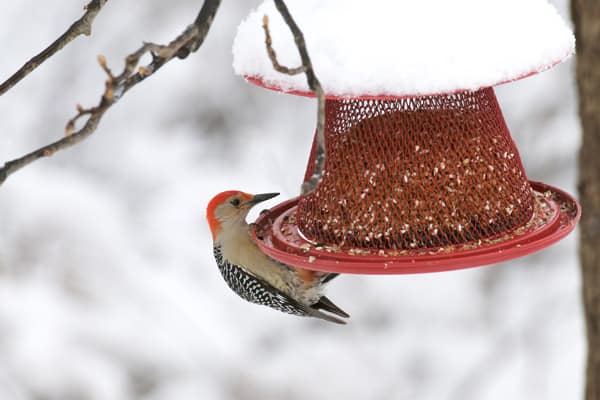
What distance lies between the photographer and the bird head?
427 centimetres

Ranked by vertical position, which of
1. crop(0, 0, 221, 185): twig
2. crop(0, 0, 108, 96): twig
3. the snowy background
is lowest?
the snowy background

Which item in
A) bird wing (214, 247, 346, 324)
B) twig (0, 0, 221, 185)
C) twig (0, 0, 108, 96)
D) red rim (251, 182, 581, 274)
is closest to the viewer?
twig (0, 0, 221, 185)

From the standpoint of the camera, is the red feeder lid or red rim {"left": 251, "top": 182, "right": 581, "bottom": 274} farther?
the red feeder lid

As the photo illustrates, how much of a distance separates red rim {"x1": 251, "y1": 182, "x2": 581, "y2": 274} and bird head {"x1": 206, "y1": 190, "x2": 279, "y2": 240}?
0.56m

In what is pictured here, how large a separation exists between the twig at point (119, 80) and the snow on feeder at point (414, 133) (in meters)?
0.52

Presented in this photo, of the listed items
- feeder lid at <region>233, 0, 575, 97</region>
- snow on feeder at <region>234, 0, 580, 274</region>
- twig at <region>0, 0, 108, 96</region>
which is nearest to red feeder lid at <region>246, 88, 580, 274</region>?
snow on feeder at <region>234, 0, 580, 274</region>

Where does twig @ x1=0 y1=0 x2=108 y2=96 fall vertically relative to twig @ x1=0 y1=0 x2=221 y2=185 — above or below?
above

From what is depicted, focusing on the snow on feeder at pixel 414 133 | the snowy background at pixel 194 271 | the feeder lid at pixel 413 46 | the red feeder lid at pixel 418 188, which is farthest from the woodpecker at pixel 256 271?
the snowy background at pixel 194 271

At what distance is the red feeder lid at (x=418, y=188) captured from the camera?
3279 mm

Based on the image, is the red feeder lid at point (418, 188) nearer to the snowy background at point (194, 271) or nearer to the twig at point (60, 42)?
the twig at point (60, 42)

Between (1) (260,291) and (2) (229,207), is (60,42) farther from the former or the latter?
(1) (260,291)

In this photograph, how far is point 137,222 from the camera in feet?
27.3

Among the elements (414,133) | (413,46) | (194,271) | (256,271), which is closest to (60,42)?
(413,46)

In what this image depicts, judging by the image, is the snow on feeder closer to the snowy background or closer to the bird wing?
the bird wing
